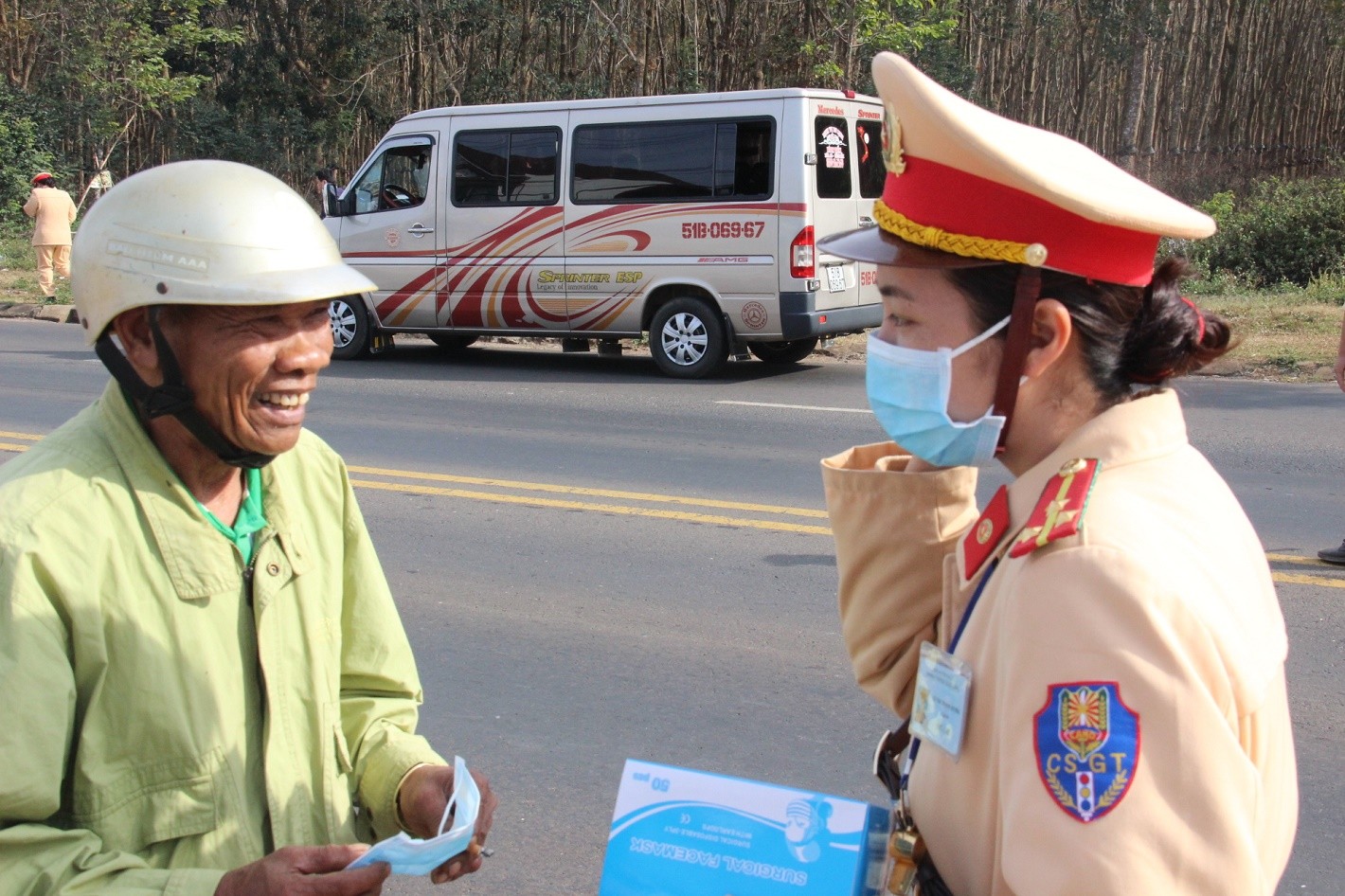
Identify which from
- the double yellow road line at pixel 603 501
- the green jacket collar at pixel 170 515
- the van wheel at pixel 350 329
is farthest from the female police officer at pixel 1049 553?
the van wheel at pixel 350 329

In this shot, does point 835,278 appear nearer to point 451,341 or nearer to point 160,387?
point 451,341

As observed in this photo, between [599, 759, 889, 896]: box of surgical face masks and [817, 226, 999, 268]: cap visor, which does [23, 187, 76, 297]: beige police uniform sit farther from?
[599, 759, 889, 896]: box of surgical face masks

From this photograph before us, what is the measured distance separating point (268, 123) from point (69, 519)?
1085 inches

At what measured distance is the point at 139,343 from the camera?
189 cm

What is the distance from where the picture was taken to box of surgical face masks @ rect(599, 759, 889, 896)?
1.61 meters

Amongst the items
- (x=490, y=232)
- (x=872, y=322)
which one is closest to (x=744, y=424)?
(x=872, y=322)

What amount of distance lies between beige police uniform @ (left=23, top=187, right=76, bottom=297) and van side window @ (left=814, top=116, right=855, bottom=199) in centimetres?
1241

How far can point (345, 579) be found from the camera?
7.07 feet

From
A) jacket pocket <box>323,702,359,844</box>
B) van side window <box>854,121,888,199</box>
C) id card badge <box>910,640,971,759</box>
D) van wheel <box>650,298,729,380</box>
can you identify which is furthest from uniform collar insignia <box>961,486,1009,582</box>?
van side window <box>854,121,888,199</box>

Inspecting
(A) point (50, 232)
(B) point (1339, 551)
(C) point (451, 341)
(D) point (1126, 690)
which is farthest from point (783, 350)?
(A) point (50, 232)

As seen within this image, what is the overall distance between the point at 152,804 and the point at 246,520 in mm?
440

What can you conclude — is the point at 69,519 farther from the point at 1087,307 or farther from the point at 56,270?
the point at 56,270

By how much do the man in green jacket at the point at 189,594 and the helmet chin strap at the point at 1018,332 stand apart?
3.15 ft

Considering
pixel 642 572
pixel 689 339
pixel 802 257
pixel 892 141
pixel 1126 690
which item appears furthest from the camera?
pixel 689 339
